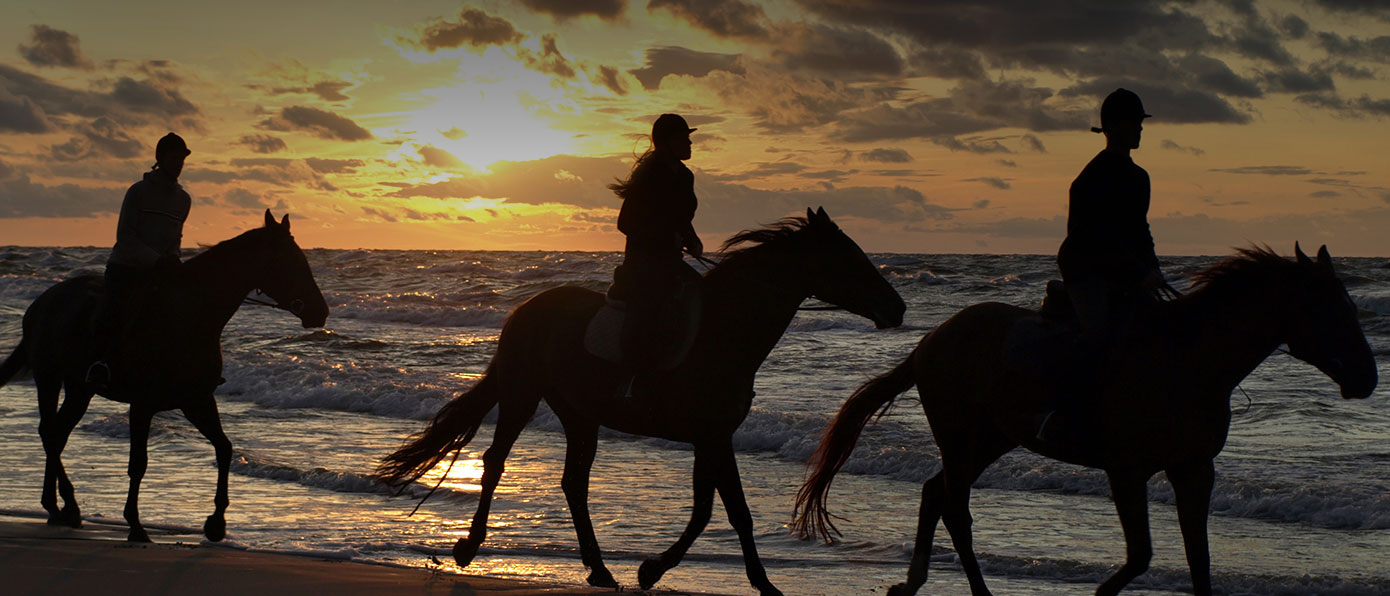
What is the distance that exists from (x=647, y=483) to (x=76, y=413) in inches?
Answer: 194

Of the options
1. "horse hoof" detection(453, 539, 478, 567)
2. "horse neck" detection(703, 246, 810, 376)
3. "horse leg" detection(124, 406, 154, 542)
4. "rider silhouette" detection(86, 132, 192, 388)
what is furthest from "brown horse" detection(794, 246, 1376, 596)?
"rider silhouette" detection(86, 132, 192, 388)

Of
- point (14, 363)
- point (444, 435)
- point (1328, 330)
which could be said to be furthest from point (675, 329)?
point (14, 363)

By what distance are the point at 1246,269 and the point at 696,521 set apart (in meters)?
3.12

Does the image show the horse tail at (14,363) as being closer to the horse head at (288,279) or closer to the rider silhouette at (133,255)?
the rider silhouette at (133,255)

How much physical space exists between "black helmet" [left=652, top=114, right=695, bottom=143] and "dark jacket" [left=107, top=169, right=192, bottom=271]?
4.10 metres

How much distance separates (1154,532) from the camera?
9016 millimetres

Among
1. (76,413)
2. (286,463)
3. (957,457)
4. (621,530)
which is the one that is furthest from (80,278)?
(957,457)

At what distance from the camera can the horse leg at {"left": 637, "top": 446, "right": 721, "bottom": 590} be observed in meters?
6.36

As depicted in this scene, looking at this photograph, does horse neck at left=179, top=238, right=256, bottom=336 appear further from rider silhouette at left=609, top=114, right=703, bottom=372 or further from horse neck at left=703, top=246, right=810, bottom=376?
horse neck at left=703, top=246, right=810, bottom=376

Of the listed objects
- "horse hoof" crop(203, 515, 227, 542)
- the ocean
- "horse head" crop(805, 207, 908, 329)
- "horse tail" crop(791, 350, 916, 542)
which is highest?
"horse head" crop(805, 207, 908, 329)

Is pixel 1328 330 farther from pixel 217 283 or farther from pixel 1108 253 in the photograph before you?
pixel 217 283

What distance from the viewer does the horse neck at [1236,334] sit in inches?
222

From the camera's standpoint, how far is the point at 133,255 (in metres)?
8.34

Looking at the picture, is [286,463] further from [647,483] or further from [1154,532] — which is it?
[1154,532]
